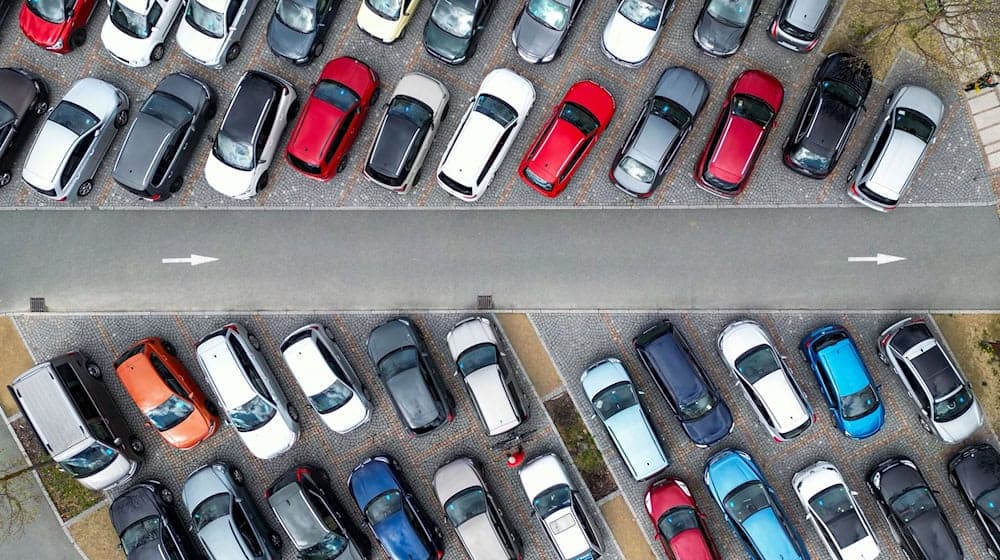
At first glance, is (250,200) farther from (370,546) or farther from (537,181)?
(370,546)

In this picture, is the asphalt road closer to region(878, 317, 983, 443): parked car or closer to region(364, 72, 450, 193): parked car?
region(878, 317, 983, 443): parked car

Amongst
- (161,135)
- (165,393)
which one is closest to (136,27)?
(161,135)

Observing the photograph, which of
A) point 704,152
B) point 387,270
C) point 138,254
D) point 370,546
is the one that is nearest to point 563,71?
point 704,152

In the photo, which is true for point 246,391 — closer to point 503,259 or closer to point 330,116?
point 330,116

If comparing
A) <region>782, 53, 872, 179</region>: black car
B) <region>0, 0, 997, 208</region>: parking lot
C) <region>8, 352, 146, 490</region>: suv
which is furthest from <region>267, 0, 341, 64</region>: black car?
<region>782, 53, 872, 179</region>: black car

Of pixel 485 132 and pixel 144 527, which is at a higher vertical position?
pixel 485 132

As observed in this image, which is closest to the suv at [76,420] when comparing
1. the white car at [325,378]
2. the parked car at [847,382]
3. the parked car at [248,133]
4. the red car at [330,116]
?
the white car at [325,378]
